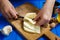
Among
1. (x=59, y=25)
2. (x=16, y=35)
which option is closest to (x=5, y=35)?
(x=16, y=35)

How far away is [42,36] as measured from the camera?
691mm

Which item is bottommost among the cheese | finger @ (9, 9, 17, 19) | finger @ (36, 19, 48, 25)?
the cheese

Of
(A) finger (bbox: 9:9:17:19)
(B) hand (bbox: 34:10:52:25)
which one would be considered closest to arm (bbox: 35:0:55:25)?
(B) hand (bbox: 34:10:52:25)

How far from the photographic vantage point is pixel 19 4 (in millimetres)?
835

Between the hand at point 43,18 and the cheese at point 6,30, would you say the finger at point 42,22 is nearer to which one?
the hand at point 43,18

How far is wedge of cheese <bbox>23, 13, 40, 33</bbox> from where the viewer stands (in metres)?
0.69

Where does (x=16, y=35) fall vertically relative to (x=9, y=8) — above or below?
below

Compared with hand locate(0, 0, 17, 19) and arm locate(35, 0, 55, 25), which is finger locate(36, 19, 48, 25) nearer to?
arm locate(35, 0, 55, 25)

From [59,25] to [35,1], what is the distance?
0.22 m

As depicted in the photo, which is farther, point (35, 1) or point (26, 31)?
point (35, 1)

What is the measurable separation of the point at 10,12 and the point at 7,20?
0.07 metres

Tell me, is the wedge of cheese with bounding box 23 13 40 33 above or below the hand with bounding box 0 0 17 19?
below

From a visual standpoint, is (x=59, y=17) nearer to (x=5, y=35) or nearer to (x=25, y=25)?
(x=25, y=25)

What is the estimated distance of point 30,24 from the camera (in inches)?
27.8
